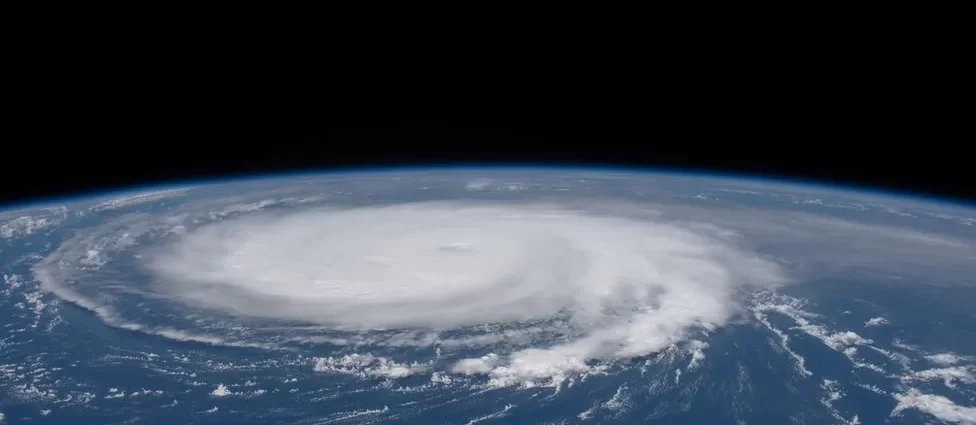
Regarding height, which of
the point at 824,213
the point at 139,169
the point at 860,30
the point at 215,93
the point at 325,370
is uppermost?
the point at 860,30

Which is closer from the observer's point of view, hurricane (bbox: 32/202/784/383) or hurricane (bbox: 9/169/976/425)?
hurricane (bbox: 9/169/976/425)

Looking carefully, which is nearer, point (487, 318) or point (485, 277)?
point (487, 318)

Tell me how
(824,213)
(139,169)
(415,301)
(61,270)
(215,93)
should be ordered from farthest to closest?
1. (824,213)
2. (61,270)
3. (415,301)
4. (139,169)
5. (215,93)

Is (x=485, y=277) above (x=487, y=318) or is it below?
above

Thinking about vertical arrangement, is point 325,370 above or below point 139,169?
below

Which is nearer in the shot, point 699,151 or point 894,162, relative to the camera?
point 894,162

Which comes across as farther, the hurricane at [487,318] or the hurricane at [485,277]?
the hurricane at [485,277]

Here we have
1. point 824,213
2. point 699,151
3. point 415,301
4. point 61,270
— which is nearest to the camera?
point 699,151

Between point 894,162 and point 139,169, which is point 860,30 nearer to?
point 894,162

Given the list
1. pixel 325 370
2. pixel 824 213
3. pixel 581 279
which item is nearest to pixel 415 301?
pixel 325 370
